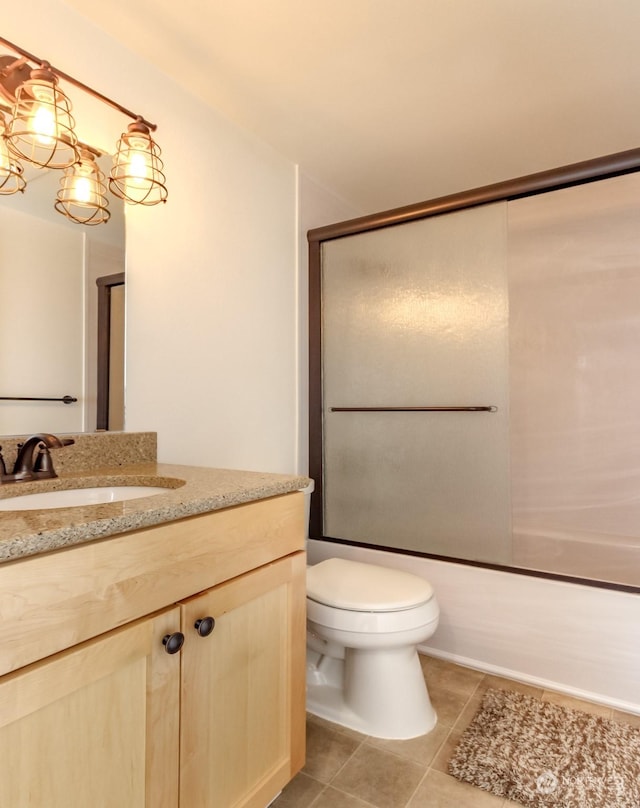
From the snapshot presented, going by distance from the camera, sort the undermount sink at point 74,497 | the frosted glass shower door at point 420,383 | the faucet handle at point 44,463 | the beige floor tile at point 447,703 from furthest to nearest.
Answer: the frosted glass shower door at point 420,383
the beige floor tile at point 447,703
the faucet handle at point 44,463
the undermount sink at point 74,497

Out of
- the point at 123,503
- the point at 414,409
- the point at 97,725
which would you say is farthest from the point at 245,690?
the point at 414,409

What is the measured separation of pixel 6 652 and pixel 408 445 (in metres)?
1.67

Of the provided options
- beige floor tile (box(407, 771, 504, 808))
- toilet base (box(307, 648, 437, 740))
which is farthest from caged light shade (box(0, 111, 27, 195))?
beige floor tile (box(407, 771, 504, 808))

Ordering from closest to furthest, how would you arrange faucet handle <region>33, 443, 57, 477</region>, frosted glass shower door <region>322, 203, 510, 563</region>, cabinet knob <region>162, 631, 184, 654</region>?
cabinet knob <region>162, 631, 184, 654</region> → faucet handle <region>33, 443, 57, 477</region> → frosted glass shower door <region>322, 203, 510, 563</region>

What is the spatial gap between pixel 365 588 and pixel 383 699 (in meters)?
0.34

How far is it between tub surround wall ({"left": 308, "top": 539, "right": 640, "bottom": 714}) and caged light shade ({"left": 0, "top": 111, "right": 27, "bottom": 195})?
1.86m

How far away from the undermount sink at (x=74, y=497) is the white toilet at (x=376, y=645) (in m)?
0.67

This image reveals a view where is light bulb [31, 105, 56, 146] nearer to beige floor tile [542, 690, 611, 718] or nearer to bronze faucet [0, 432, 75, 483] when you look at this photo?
bronze faucet [0, 432, 75, 483]

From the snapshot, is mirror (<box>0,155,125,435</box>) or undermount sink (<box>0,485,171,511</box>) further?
mirror (<box>0,155,125,435</box>)

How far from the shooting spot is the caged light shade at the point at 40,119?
3.91 feet

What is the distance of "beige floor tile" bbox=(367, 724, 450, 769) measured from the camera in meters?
1.38

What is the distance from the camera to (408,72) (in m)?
1.66

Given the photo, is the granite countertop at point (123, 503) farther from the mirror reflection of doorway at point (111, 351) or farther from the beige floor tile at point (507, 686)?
the beige floor tile at point (507, 686)

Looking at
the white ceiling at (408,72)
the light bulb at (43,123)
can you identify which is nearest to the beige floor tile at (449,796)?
the light bulb at (43,123)
